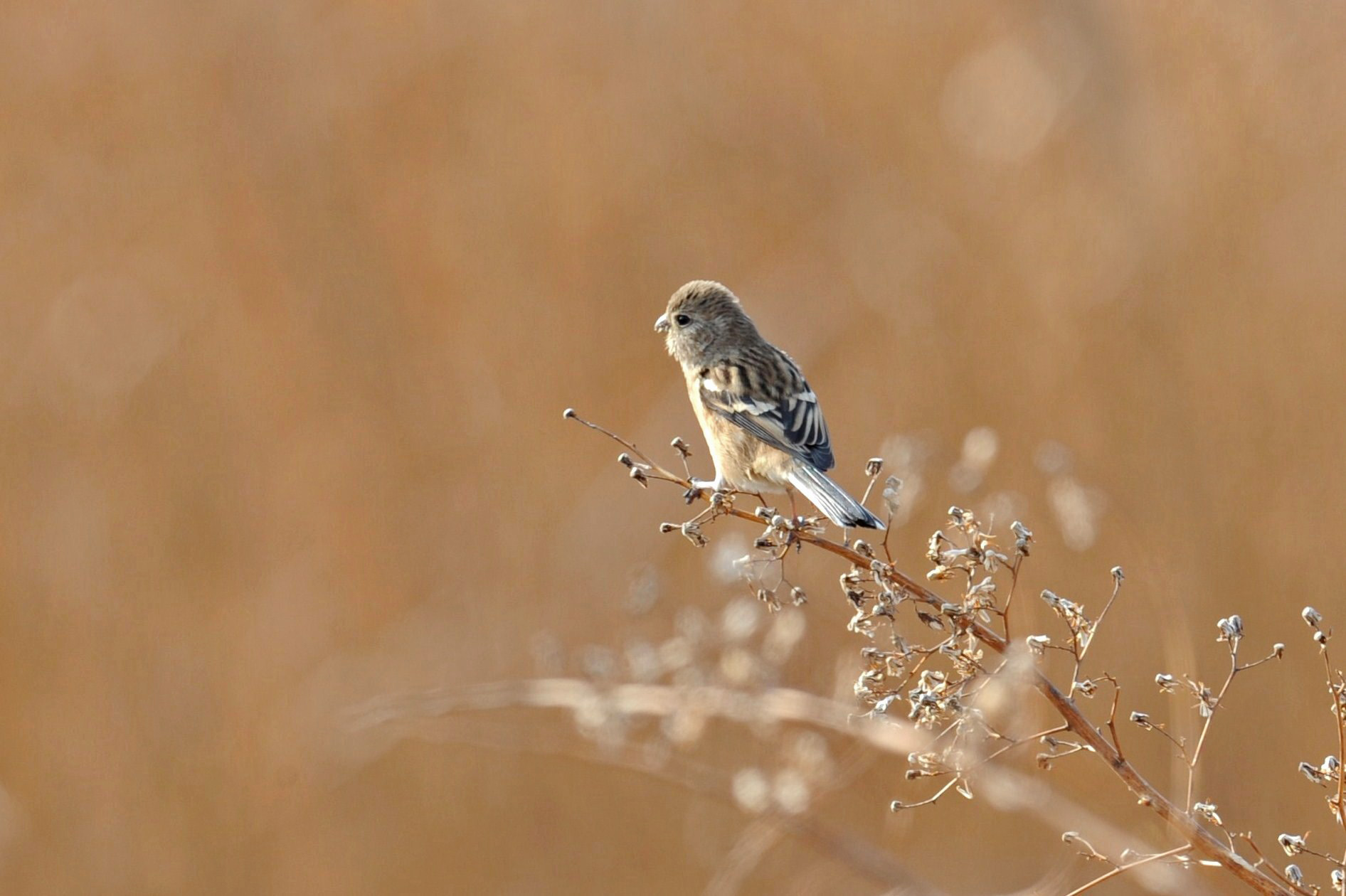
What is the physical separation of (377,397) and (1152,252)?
147 inches

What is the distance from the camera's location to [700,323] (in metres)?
3.57

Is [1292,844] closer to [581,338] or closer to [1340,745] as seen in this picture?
[1340,745]

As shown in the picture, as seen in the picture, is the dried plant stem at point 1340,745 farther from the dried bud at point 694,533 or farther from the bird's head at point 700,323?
the bird's head at point 700,323

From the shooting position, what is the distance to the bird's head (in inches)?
140

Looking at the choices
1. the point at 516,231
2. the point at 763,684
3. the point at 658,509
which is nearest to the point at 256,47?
the point at 516,231

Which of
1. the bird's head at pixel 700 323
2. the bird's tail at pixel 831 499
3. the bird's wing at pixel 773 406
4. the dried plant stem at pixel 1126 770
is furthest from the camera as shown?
the bird's head at pixel 700 323

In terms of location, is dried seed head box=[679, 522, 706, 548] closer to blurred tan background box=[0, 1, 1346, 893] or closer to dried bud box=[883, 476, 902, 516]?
dried bud box=[883, 476, 902, 516]

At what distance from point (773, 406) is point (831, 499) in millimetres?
614

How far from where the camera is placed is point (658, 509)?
5.61 metres

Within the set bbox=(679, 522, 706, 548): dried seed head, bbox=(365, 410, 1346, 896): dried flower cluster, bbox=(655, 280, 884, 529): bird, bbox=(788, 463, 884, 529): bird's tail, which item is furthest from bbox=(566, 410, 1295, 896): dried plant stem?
bbox=(655, 280, 884, 529): bird

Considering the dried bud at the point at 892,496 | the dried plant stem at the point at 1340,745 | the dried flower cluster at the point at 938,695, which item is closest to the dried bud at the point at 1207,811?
the dried flower cluster at the point at 938,695

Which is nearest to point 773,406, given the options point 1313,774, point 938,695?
point 938,695

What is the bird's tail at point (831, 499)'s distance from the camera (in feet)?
7.20

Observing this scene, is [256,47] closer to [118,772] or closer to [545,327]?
[545,327]
